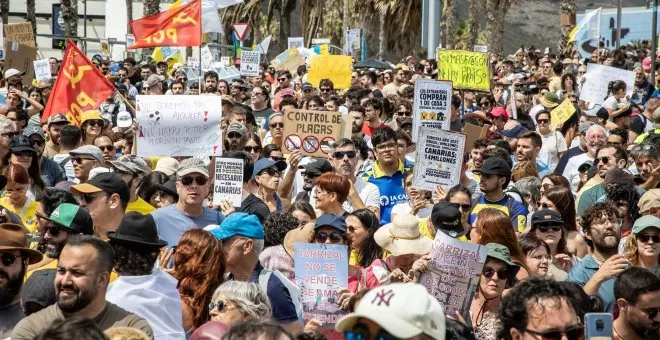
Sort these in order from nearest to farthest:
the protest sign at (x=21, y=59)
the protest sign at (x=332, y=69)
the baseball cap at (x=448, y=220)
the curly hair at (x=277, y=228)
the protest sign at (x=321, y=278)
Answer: the protest sign at (x=321, y=278)
the curly hair at (x=277, y=228)
the baseball cap at (x=448, y=220)
the protest sign at (x=21, y=59)
the protest sign at (x=332, y=69)

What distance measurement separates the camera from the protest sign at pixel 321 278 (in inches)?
260

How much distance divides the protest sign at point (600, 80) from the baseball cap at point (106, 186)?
1053 cm

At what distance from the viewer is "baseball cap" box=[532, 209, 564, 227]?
27.2 ft

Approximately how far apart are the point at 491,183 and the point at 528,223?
1.66ft

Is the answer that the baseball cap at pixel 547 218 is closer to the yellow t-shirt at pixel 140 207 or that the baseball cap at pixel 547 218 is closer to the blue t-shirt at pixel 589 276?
the blue t-shirt at pixel 589 276

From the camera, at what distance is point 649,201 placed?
8852 millimetres

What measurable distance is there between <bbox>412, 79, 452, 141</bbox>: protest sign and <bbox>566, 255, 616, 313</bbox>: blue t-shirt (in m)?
5.59

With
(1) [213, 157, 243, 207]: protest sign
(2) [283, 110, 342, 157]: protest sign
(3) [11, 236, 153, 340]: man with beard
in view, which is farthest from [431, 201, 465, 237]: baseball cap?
(2) [283, 110, 342, 157]: protest sign

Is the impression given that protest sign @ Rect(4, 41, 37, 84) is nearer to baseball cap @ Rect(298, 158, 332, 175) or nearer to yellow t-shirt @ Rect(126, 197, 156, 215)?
baseball cap @ Rect(298, 158, 332, 175)

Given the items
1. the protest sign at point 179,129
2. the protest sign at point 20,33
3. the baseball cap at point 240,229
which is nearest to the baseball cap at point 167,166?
the protest sign at point 179,129

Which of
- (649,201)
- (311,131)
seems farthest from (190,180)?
(311,131)

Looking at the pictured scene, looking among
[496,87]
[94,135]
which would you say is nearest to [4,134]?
[94,135]

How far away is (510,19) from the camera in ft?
238

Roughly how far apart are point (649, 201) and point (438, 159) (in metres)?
2.18
